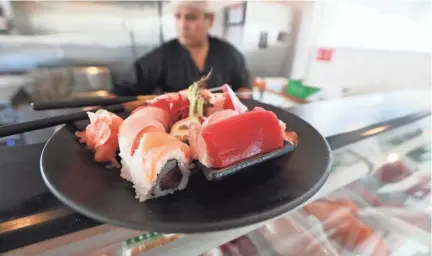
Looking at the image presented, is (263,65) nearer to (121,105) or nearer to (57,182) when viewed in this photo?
(121,105)

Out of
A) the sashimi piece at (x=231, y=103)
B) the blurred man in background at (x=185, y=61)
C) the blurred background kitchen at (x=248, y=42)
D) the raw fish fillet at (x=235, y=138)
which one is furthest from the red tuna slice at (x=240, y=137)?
the blurred background kitchen at (x=248, y=42)

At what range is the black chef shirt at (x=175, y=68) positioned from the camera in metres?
1.43

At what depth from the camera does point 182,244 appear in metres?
0.49

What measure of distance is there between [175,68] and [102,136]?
1.05m

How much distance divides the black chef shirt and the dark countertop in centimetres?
71

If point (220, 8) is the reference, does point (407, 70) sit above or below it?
below

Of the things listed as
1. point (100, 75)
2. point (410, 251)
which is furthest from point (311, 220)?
point (100, 75)

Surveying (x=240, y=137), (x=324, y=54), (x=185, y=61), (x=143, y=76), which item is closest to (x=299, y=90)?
(x=324, y=54)

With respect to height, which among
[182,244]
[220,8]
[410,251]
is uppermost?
[220,8]

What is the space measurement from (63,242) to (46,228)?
3 centimetres

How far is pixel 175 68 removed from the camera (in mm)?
1445

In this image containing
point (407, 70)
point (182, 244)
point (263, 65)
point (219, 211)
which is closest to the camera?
point (219, 211)

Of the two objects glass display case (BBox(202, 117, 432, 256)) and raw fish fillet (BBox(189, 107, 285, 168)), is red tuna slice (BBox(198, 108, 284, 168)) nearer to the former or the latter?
raw fish fillet (BBox(189, 107, 285, 168))

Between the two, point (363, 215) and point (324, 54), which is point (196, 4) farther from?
point (363, 215)
